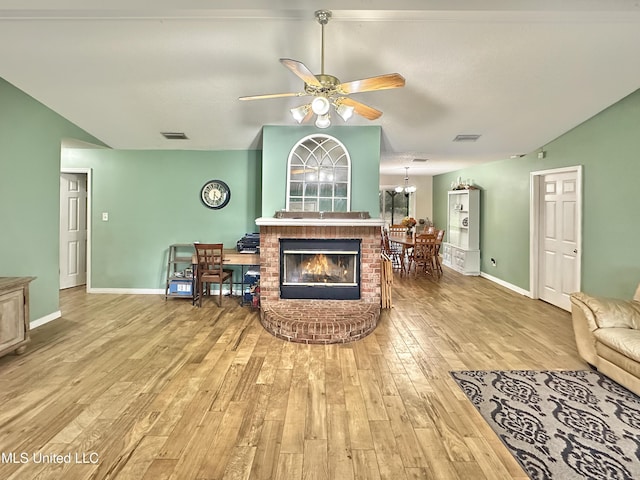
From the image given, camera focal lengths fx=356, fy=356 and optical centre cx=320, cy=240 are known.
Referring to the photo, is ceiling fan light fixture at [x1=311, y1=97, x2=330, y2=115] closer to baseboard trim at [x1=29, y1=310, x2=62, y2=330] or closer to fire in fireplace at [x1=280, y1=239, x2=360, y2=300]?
fire in fireplace at [x1=280, y1=239, x2=360, y2=300]

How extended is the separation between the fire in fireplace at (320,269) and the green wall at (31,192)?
2.82 m

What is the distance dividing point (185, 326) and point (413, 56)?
3.71 m

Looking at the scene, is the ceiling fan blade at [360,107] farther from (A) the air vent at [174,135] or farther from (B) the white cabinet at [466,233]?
(B) the white cabinet at [466,233]

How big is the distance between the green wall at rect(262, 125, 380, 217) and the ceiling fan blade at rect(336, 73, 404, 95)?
2131 mm

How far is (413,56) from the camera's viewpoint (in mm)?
3201

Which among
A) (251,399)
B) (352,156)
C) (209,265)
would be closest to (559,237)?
(352,156)

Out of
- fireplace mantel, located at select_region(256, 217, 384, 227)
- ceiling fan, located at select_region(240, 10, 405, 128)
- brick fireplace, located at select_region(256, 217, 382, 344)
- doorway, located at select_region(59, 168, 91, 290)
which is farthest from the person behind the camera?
doorway, located at select_region(59, 168, 91, 290)

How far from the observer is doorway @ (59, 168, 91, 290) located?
230 inches

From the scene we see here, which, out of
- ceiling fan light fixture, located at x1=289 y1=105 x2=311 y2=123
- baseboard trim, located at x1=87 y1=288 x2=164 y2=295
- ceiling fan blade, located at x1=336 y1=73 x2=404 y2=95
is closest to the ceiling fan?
ceiling fan blade, located at x1=336 y1=73 x2=404 y2=95

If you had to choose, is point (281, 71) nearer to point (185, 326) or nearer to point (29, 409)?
point (185, 326)

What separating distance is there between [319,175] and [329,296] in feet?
5.29

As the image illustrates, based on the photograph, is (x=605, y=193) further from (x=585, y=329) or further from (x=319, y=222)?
(x=319, y=222)

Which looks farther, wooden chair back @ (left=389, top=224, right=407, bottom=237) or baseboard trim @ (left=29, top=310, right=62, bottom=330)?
wooden chair back @ (left=389, top=224, right=407, bottom=237)

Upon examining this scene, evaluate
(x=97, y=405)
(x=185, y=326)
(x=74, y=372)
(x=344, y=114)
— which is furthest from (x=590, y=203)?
(x=74, y=372)
